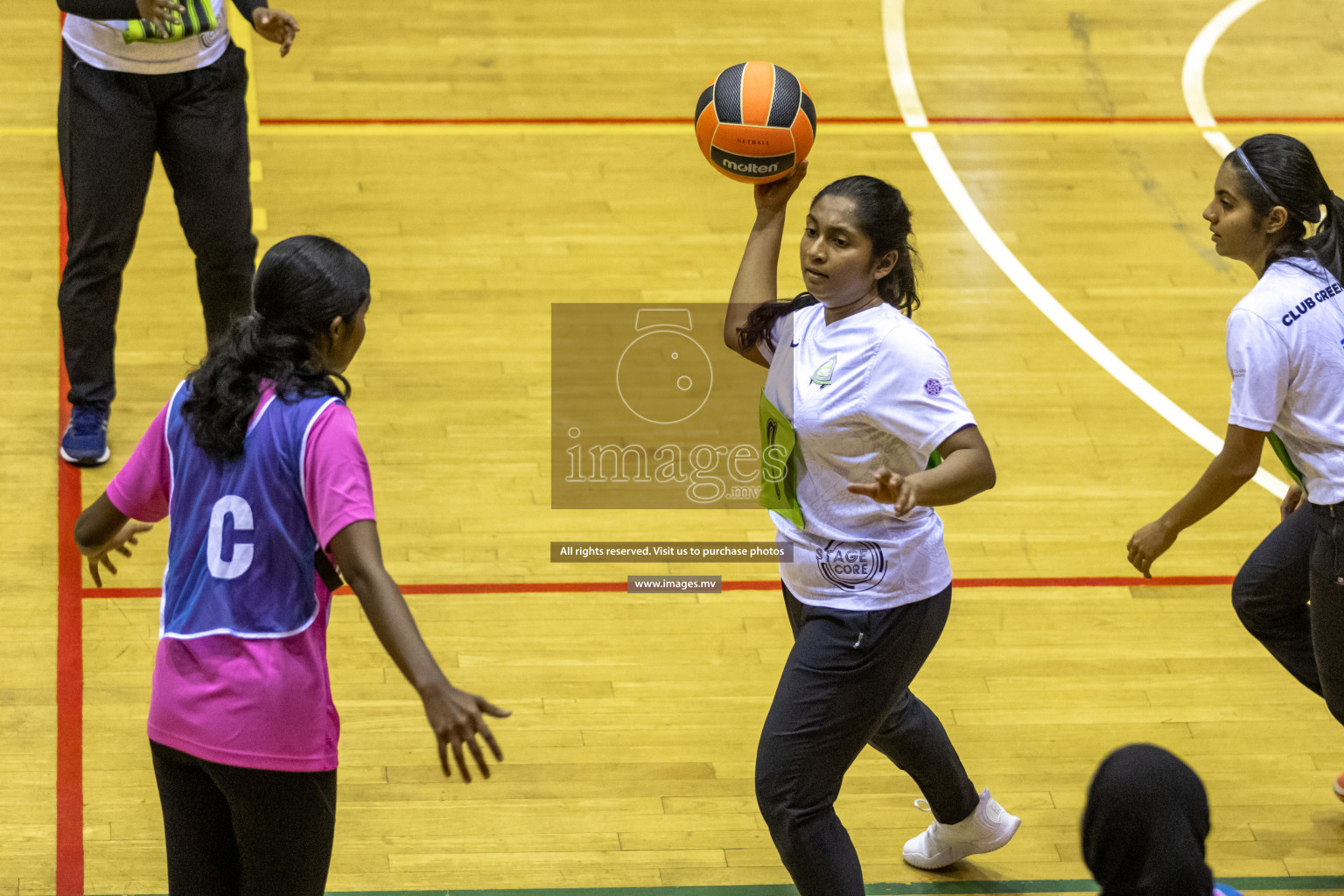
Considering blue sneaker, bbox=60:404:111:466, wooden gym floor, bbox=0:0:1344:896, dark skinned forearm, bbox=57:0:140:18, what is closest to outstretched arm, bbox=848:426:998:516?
wooden gym floor, bbox=0:0:1344:896

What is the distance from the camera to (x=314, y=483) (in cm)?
257

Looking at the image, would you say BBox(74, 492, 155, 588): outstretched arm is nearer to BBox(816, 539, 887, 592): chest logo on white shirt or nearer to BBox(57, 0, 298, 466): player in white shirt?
BBox(816, 539, 887, 592): chest logo on white shirt

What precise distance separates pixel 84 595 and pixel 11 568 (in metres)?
0.31

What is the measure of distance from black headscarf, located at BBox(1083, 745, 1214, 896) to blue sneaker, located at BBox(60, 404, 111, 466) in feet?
13.7

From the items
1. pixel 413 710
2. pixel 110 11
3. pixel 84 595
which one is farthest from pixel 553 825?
pixel 110 11

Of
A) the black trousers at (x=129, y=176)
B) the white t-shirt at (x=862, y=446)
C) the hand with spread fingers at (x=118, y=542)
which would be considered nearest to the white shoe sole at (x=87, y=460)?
the black trousers at (x=129, y=176)

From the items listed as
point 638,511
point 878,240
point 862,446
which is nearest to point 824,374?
point 862,446

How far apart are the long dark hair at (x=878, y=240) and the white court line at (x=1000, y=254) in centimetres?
241

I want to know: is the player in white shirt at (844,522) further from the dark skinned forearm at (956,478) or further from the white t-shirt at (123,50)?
the white t-shirt at (123,50)

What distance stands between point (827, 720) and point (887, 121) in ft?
17.2

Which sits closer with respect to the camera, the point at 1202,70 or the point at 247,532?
the point at 247,532

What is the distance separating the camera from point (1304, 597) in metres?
3.83

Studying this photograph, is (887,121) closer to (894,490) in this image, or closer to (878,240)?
(878,240)

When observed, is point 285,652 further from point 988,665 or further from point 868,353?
point 988,665
